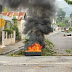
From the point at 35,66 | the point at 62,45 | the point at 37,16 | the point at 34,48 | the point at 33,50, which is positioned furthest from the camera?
the point at 62,45

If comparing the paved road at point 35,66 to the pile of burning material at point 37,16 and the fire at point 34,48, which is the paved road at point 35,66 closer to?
the fire at point 34,48

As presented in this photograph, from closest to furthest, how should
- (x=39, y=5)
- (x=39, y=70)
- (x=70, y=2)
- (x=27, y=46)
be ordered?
(x=39, y=70)
(x=27, y=46)
(x=39, y=5)
(x=70, y=2)

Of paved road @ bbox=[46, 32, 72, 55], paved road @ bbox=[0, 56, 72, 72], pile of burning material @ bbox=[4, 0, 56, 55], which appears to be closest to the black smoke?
pile of burning material @ bbox=[4, 0, 56, 55]

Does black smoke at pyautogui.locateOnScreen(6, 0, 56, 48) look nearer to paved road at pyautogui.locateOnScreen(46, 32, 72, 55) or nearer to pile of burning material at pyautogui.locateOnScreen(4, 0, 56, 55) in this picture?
pile of burning material at pyautogui.locateOnScreen(4, 0, 56, 55)

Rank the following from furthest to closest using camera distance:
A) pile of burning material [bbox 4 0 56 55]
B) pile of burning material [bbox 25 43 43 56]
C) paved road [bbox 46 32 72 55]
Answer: paved road [bbox 46 32 72 55] → pile of burning material [bbox 4 0 56 55] → pile of burning material [bbox 25 43 43 56]

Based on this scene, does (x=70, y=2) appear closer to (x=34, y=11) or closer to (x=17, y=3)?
(x=34, y=11)

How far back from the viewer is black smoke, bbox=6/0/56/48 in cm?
1280

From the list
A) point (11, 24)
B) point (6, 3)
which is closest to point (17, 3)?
point (6, 3)

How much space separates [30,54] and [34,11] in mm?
4152

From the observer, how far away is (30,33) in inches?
524

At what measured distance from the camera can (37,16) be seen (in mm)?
13625

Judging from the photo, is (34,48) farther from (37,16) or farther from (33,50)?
(37,16)

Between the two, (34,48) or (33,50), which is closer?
(33,50)

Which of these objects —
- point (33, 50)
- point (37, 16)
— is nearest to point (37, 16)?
point (37, 16)
